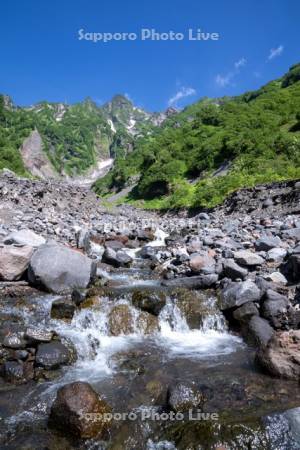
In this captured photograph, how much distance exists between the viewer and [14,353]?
26.0 feet

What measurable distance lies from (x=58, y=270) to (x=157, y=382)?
17.3 ft

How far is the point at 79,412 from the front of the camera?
579 cm

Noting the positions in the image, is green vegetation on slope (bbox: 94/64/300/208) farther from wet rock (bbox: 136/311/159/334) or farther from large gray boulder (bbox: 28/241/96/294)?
wet rock (bbox: 136/311/159/334)

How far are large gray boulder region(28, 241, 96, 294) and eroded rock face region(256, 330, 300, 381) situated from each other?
6.00 metres

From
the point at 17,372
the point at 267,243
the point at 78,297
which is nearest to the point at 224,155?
the point at 267,243

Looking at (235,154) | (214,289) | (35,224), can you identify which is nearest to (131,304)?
(214,289)

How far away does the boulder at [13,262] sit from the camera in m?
11.4

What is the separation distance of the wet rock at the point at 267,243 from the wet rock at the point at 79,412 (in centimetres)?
965

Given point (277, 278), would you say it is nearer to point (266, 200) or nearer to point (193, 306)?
point (193, 306)

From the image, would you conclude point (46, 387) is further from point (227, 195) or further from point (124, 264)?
point (227, 195)

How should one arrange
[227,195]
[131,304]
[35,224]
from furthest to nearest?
[227,195] < [35,224] < [131,304]

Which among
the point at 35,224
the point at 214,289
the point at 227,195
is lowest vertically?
the point at 214,289

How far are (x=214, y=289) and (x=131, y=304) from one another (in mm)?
2778

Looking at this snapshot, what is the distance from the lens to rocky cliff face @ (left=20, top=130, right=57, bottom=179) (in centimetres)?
11047
